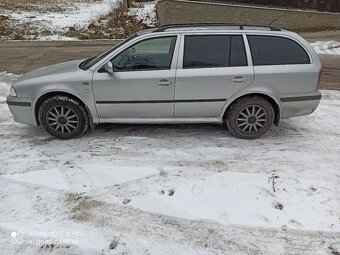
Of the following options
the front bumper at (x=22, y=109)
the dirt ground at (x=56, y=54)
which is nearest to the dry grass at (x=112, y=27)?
the dirt ground at (x=56, y=54)

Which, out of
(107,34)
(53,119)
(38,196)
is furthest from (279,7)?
(38,196)

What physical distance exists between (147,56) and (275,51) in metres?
1.87

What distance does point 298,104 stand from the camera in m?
→ 4.76

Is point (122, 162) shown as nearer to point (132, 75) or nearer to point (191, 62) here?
point (132, 75)

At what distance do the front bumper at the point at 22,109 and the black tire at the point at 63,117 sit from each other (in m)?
0.15

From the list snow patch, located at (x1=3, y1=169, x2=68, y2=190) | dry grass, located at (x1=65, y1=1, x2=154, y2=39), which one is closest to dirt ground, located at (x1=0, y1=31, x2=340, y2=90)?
dry grass, located at (x1=65, y1=1, x2=154, y2=39)

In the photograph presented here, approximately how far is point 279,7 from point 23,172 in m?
17.1

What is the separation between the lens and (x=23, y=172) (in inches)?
158

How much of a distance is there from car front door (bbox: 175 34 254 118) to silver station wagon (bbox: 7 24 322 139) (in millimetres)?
14

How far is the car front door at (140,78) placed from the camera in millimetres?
4570

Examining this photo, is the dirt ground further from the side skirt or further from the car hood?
the car hood

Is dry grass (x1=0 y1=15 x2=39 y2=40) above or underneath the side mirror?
underneath

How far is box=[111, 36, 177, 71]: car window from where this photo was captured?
4.60 m

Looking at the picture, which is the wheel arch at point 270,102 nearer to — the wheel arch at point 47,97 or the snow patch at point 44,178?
the wheel arch at point 47,97
